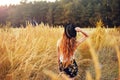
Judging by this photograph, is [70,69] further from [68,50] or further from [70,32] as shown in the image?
[70,32]

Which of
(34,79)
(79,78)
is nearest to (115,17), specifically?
(79,78)

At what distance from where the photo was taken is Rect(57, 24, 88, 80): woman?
2318 mm

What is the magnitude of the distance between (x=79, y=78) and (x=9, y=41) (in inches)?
23.2

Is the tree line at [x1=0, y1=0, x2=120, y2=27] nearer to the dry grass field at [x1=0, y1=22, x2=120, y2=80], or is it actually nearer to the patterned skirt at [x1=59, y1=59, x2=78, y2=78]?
the dry grass field at [x1=0, y1=22, x2=120, y2=80]

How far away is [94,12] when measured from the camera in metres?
2.78

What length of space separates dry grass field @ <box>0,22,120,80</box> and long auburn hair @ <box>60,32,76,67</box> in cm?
7

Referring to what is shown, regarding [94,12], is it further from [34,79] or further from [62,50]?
[34,79]

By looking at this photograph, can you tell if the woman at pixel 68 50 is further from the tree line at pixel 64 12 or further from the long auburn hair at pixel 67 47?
the tree line at pixel 64 12

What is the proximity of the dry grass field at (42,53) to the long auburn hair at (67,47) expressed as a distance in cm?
7

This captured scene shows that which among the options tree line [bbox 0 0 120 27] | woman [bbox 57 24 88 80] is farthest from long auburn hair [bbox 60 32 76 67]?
tree line [bbox 0 0 120 27]

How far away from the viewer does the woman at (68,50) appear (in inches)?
91.3

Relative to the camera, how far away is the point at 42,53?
7.63ft

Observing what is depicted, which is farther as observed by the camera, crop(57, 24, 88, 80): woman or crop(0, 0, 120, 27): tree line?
crop(0, 0, 120, 27): tree line

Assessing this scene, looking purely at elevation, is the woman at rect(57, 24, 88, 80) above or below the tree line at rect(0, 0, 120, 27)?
below
